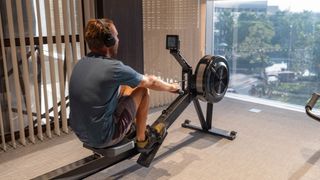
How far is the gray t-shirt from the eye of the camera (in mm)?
1957

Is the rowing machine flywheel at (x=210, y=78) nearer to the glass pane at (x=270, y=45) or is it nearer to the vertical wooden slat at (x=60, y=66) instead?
the vertical wooden slat at (x=60, y=66)

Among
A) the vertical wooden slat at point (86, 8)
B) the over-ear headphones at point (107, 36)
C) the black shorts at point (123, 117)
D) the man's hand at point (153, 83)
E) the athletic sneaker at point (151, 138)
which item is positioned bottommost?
the athletic sneaker at point (151, 138)

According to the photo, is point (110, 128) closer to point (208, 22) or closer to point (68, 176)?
point (68, 176)

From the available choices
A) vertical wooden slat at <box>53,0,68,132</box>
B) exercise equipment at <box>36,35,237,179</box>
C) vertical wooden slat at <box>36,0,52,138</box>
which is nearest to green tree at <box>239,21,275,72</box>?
exercise equipment at <box>36,35,237,179</box>

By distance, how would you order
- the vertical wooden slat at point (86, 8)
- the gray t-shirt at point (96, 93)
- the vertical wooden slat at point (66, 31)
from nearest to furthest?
1. the gray t-shirt at point (96, 93)
2. the vertical wooden slat at point (66, 31)
3. the vertical wooden slat at point (86, 8)

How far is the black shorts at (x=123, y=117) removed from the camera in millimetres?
2160

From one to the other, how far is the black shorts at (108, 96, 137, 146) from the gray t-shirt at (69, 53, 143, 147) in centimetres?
5

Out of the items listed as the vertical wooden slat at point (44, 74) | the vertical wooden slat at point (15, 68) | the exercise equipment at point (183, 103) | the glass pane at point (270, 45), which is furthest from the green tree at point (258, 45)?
the vertical wooden slat at point (15, 68)

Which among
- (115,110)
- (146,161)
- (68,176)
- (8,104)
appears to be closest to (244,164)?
(146,161)

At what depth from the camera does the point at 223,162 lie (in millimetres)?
2748

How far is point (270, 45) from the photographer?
464cm

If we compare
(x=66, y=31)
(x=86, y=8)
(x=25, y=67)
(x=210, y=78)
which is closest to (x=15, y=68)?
(x=25, y=67)

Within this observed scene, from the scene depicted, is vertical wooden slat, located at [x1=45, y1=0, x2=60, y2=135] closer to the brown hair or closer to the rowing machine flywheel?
the brown hair

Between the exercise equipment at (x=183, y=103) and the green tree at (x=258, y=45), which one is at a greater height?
the green tree at (x=258, y=45)
